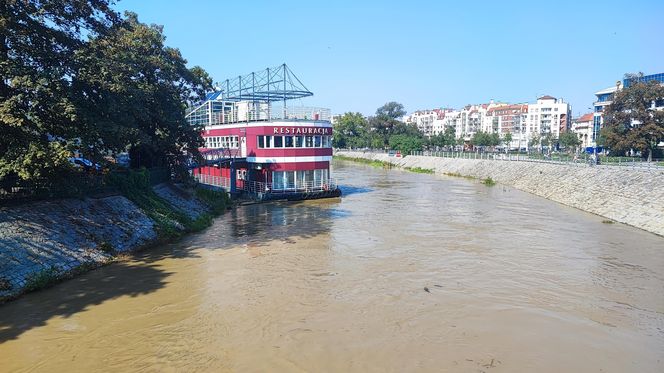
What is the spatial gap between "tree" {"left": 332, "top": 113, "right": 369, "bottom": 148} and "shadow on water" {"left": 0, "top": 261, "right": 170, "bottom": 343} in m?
116

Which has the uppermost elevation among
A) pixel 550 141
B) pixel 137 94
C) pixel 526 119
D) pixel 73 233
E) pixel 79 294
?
pixel 526 119

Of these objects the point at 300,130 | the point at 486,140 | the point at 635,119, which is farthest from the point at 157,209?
the point at 486,140

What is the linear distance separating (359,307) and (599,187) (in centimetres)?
2870

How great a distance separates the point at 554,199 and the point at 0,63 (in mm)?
38340

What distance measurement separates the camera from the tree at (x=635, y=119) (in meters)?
47.6

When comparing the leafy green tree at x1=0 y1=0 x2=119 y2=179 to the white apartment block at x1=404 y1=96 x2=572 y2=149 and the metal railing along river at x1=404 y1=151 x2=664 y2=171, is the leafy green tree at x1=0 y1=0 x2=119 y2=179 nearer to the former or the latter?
the metal railing along river at x1=404 y1=151 x2=664 y2=171

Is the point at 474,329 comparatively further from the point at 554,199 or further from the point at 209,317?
the point at 554,199

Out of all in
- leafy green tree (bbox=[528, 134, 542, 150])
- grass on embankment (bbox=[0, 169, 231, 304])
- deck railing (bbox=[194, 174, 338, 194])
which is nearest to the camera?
grass on embankment (bbox=[0, 169, 231, 304])

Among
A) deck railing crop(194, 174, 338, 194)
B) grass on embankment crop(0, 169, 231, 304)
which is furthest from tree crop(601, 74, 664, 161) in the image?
grass on embankment crop(0, 169, 231, 304)

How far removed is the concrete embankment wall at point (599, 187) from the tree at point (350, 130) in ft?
247

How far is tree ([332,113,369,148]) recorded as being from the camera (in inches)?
5241

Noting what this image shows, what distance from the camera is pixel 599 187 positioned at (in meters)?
34.5

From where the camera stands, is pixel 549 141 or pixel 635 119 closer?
pixel 635 119

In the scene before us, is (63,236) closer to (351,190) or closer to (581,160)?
(351,190)
